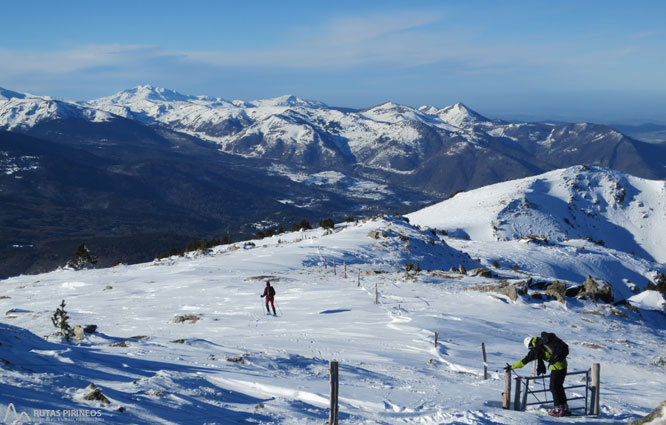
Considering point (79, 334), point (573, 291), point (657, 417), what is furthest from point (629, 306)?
point (79, 334)

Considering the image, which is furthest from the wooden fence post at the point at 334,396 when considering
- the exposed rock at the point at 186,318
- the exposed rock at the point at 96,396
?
the exposed rock at the point at 186,318

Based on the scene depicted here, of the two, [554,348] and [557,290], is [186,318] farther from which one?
[557,290]

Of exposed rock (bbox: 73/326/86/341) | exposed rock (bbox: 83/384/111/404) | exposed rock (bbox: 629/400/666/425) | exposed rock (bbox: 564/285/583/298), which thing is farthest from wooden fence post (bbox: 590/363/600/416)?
exposed rock (bbox: 564/285/583/298)

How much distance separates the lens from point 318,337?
760 inches

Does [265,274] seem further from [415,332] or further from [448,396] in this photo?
[448,396]

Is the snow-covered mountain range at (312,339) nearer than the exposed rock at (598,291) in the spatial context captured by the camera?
Yes

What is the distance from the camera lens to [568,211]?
105 meters

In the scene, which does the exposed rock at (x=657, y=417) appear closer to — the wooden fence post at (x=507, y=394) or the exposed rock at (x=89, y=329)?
the wooden fence post at (x=507, y=394)

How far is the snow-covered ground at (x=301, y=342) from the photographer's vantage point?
10.6 meters

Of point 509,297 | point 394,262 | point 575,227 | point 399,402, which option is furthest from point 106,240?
point 399,402

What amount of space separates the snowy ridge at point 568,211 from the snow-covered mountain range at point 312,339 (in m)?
42.0

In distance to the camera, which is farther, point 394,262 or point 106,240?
point 106,240

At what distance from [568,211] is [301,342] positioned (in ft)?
328

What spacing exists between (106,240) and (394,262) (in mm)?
161251
